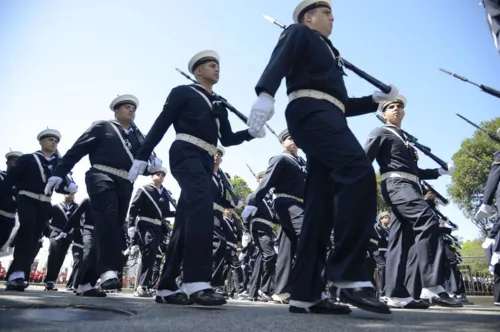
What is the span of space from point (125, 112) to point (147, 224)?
3.52 meters

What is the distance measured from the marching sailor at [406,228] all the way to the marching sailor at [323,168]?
2.20 metres

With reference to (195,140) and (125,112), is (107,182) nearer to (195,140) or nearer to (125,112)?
(125,112)

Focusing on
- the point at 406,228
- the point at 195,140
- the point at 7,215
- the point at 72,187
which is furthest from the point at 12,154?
the point at 406,228

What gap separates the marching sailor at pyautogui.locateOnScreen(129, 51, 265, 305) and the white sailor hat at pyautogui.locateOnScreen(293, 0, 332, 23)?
1148 mm

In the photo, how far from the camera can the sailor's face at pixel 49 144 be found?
8000mm

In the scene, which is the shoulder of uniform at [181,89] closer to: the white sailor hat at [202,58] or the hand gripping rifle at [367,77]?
the white sailor hat at [202,58]

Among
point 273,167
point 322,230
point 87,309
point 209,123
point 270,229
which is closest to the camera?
point 87,309

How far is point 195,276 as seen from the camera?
12.9ft

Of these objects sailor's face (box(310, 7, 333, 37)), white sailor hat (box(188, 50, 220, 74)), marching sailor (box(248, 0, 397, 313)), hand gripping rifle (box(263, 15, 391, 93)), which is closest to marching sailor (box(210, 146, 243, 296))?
white sailor hat (box(188, 50, 220, 74))

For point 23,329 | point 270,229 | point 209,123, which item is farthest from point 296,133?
point 270,229

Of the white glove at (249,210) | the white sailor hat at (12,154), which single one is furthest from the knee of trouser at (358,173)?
the white sailor hat at (12,154)

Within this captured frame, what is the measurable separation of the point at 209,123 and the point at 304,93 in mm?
1407

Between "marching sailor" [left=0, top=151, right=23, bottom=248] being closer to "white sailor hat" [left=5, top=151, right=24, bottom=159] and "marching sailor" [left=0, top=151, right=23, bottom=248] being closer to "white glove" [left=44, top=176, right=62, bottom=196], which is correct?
"white glove" [left=44, top=176, right=62, bottom=196]

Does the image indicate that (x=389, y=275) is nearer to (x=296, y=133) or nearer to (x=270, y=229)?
(x=296, y=133)
